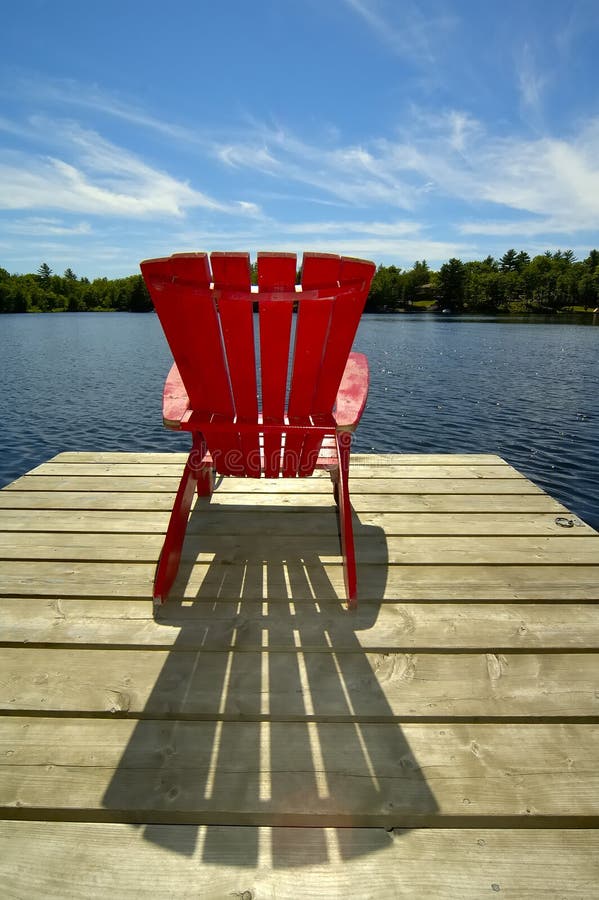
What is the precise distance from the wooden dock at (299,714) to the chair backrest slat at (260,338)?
585 millimetres

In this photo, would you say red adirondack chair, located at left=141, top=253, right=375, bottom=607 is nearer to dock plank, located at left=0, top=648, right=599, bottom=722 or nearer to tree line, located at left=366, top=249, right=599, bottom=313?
dock plank, located at left=0, top=648, right=599, bottom=722

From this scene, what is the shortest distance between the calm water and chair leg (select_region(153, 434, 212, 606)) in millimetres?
5864

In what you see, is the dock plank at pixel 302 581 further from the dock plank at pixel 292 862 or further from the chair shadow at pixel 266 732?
the dock plank at pixel 292 862

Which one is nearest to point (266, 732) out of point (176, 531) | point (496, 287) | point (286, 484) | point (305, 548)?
point (176, 531)

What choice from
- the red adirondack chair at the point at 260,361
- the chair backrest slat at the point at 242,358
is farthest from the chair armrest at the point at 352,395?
the chair backrest slat at the point at 242,358

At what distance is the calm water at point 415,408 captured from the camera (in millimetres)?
9160

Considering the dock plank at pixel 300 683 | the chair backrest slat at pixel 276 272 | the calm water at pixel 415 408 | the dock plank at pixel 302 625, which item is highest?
the chair backrest slat at pixel 276 272

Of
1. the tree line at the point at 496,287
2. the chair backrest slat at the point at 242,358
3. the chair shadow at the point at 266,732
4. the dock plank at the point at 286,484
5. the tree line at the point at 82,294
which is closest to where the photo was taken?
the chair shadow at the point at 266,732

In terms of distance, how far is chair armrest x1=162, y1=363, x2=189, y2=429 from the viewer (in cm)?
203

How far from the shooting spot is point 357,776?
1.25 m

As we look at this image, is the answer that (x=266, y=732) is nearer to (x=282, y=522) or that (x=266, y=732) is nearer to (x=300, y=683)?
(x=300, y=683)

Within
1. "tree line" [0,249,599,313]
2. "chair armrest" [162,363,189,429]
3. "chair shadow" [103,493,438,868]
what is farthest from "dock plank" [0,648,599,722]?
"tree line" [0,249,599,313]

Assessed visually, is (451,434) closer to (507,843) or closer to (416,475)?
(416,475)

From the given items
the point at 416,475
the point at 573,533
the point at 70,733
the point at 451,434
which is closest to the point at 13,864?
the point at 70,733
